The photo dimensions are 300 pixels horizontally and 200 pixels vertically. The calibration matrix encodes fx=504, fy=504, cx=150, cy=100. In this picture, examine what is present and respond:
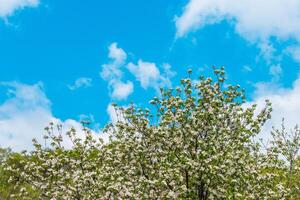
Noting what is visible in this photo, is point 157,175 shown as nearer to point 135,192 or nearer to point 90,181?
point 135,192

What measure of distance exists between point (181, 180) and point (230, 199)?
2.29 m

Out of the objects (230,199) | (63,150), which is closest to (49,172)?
(63,150)

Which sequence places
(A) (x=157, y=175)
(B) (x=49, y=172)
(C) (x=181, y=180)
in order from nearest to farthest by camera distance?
(C) (x=181, y=180), (A) (x=157, y=175), (B) (x=49, y=172)

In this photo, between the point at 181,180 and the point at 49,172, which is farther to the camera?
the point at 49,172

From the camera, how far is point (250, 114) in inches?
816

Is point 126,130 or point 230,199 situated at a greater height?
point 126,130

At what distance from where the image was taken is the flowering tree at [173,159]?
62.6 ft

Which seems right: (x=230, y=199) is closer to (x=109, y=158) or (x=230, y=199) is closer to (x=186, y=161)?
(x=186, y=161)

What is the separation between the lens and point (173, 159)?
19750 millimetres

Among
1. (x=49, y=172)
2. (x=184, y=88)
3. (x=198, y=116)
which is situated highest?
(x=184, y=88)

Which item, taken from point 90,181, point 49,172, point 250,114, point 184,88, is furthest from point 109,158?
point 250,114

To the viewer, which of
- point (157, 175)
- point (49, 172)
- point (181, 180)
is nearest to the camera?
point (181, 180)

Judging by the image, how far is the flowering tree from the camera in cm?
1908

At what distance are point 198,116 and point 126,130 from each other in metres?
3.48
